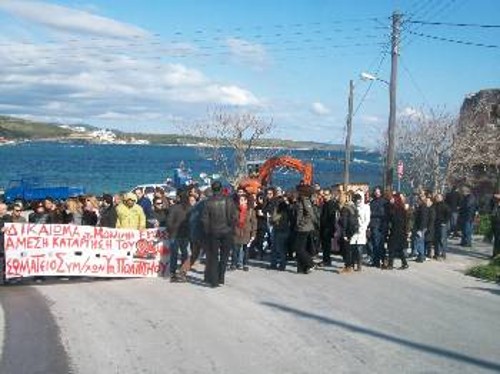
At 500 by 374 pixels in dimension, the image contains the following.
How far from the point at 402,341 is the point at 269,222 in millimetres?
8079

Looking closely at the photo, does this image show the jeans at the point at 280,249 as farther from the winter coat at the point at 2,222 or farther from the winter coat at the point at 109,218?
the winter coat at the point at 2,222

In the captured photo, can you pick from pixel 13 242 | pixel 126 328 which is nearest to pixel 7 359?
pixel 126 328

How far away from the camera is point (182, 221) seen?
14.2 m

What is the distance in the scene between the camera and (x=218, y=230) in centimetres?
1325

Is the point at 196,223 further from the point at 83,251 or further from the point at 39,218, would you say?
the point at 39,218

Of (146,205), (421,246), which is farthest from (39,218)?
(421,246)

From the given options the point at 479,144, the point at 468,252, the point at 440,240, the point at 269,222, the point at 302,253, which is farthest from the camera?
the point at 479,144

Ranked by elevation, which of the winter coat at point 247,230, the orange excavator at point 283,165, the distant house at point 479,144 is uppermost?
the distant house at point 479,144

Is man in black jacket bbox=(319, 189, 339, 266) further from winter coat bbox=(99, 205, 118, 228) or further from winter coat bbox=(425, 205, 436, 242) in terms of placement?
winter coat bbox=(99, 205, 118, 228)

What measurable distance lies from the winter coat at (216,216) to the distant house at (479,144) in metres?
27.5

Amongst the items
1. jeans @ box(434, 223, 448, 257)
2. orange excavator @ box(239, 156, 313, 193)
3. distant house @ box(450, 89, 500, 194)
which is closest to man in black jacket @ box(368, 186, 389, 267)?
jeans @ box(434, 223, 448, 257)

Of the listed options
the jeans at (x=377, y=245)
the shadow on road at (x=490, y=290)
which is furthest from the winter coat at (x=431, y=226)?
the shadow on road at (x=490, y=290)

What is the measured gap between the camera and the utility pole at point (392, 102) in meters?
24.6

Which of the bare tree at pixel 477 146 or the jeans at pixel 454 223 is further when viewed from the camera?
the bare tree at pixel 477 146
